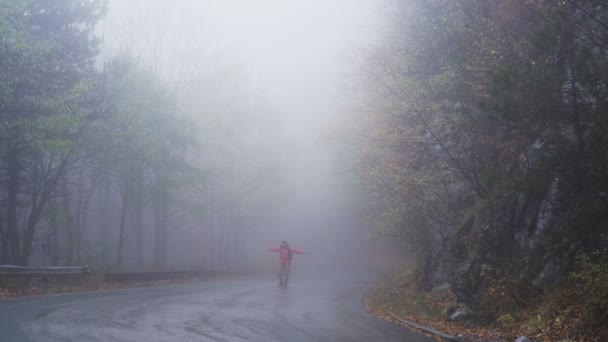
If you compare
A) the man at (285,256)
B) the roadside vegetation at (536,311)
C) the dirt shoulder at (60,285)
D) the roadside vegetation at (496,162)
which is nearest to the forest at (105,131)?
the dirt shoulder at (60,285)

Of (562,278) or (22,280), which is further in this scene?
(22,280)

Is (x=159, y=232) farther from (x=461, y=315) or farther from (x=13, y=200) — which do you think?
(x=461, y=315)

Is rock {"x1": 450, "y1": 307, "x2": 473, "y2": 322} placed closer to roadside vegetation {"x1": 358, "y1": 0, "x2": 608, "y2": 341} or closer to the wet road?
roadside vegetation {"x1": 358, "y1": 0, "x2": 608, "y2": 341}

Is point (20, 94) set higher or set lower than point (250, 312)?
higher

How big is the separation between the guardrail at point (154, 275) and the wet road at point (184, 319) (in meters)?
4.59

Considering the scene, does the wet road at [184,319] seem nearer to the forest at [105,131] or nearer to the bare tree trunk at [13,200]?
the bare tree trunk at [13,200]

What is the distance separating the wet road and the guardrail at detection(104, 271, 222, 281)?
459 centimetres

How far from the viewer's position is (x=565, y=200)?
46.2 feet

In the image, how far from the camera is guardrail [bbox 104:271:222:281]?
2438 cm

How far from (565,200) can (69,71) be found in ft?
64.0

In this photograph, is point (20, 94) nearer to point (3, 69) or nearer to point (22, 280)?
point (3, 69)

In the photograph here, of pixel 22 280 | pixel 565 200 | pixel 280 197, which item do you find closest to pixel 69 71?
pixel 22 280

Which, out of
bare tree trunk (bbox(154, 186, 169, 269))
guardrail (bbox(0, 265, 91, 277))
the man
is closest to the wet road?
guardrail (bbox(0, 265, 91, 277))

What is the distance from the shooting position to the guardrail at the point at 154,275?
80.0 ft
